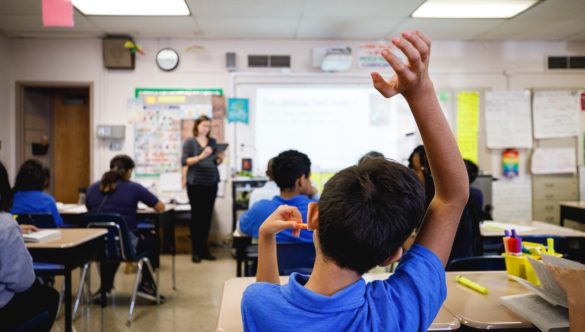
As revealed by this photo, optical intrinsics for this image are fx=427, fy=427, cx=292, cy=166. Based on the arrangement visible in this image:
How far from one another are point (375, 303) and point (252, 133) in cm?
490

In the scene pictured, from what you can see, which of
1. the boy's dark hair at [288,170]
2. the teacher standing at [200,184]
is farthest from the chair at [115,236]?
the teacher standing at [200,184]

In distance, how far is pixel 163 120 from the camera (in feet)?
18.0

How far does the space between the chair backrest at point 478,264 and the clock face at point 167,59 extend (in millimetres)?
4614

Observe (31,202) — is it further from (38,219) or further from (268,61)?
(268,61)

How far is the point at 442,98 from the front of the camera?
566 centimetres

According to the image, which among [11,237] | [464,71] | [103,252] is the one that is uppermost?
[464,71]

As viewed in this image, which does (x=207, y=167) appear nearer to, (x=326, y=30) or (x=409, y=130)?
(x=326, y=30)

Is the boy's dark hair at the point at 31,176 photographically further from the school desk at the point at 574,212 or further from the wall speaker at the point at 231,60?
the school desk at the point at 574,212

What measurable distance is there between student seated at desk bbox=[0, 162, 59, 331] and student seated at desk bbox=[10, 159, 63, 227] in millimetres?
1214

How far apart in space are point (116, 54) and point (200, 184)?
2.07 meters

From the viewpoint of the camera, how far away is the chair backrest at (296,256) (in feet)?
6.84

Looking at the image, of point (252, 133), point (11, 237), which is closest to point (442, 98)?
point (252, 133)

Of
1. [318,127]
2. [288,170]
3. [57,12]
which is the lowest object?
[288,170]

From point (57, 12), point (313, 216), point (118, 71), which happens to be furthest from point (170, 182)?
point (313, 216)
